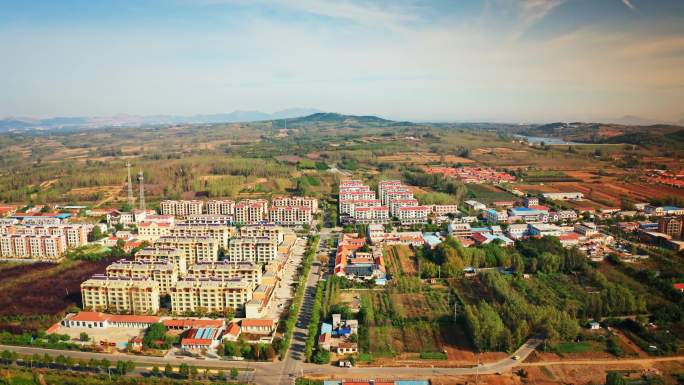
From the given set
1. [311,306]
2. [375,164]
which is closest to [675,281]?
[311,306]

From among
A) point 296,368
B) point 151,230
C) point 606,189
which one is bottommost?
point 296,368

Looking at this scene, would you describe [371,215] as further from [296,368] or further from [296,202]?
[296,368]

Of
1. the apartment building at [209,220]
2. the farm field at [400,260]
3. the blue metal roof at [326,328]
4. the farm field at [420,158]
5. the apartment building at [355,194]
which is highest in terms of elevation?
the farm field at [420,158]

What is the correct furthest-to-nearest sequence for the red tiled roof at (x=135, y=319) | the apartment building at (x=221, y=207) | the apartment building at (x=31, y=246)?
the apartment building at (x=221, y=207), the apartment building at (x=31, y=246), the red tiled roof at (x=135, y=319)

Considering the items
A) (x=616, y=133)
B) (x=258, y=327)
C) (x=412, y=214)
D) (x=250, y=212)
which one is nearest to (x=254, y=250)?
(x=258, y=327)

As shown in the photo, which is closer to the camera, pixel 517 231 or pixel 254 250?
pixel 254 250

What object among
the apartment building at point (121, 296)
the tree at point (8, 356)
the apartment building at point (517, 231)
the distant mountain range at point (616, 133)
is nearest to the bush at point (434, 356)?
the apartment building at point (121, 296)

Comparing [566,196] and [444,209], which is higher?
[566,196]

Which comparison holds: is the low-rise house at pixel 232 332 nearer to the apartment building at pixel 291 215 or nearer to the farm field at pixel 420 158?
the apartment building at pixel 291 215
